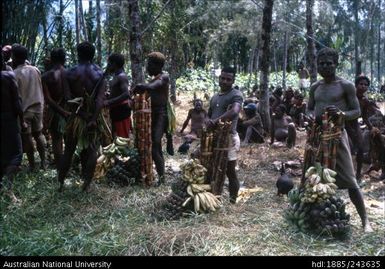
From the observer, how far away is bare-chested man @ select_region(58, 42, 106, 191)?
4.92 m

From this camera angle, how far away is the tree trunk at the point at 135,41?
7.61 m

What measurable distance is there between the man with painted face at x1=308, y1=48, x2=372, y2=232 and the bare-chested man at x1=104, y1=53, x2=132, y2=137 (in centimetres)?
240

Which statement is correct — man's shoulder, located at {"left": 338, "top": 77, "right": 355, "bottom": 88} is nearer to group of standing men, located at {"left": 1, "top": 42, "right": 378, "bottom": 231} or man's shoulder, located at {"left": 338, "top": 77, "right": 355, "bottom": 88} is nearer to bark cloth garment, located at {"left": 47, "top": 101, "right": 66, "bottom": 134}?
group of standing men, located at {"left": 1, "top": 42, "right": 378, "bottom": 231}

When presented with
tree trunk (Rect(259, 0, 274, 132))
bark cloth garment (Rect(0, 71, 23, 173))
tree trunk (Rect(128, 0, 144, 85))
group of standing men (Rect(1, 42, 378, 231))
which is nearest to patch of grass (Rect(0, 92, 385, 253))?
group of standing men (Rect(1, 42, 378, 231))

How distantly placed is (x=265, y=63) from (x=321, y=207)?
7146 millimetres

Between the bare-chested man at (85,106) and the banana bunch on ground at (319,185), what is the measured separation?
7.78 feet

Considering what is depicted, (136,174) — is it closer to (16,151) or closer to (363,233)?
(16,151)

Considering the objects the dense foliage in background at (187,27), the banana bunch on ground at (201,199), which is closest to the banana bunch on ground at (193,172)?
the banana bunch on ground at (201,199)

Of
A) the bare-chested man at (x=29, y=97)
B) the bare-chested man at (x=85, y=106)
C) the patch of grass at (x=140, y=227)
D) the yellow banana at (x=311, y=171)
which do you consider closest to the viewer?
the patch of grass at (x=140, y=227)

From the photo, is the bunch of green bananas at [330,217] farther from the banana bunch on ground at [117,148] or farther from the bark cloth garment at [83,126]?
the banana bunch on ground at [117,148]
